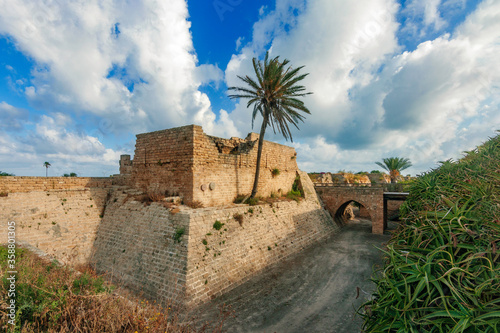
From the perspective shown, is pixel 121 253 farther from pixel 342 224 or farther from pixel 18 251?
pixel 342 224

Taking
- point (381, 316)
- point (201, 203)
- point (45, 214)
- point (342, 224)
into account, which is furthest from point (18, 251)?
point (342, 224)

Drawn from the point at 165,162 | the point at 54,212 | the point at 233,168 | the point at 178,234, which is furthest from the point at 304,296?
the point at 54,212

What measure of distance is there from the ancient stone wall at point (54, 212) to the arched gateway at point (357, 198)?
1805 cm

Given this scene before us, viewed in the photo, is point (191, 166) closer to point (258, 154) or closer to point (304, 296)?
point (258, 154)

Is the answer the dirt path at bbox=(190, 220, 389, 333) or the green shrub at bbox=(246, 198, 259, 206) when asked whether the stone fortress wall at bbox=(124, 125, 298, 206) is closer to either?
the green shrub at bbox=(246, 198, 259, 206)

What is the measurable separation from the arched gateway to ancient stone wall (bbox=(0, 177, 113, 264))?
1805cm

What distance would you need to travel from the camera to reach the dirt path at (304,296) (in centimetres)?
689

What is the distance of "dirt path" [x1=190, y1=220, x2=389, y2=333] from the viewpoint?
6.89m

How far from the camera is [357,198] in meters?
20.0

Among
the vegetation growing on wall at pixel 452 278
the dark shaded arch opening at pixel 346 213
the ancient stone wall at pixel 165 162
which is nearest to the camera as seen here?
the vegetation growing on wall at pixel 452 278

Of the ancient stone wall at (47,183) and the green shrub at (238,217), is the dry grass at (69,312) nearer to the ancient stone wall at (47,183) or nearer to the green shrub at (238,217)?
the green shrub at (238,217)

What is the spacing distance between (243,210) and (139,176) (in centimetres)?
625

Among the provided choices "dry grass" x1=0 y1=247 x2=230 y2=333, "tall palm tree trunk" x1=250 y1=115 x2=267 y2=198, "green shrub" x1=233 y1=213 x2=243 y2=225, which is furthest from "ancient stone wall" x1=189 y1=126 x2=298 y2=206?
"dry grass" x1=0 y1=247 x2=230 y2=333

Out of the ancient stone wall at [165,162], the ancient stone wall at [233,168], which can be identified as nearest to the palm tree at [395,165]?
the ancient stone wall at [233,168]
